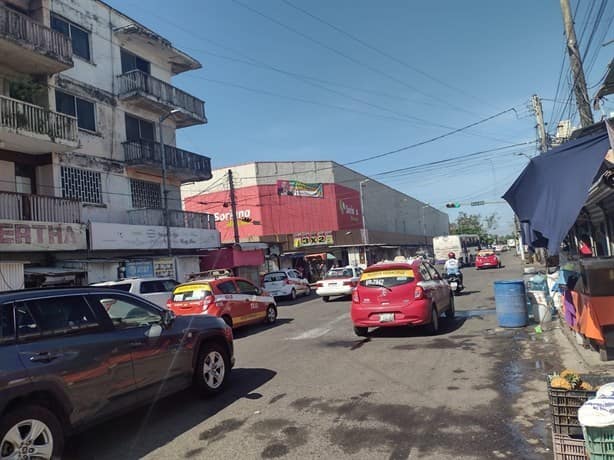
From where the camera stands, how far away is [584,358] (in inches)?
279

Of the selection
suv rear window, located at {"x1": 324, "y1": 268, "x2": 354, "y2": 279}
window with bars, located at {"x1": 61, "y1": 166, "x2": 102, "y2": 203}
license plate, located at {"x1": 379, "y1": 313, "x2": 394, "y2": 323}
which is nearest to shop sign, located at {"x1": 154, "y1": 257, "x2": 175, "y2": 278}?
window with bars, located at {"x1": 61, "y1": 166, "x2": 102, "y2": 203}

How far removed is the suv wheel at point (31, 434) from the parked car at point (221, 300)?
24.7 ft

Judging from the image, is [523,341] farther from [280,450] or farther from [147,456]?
[147,456]

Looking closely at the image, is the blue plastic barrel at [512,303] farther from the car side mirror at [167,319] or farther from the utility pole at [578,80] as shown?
the car side mirror at [167,319]

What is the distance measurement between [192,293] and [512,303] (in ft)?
25.7

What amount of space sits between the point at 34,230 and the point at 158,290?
4999mm

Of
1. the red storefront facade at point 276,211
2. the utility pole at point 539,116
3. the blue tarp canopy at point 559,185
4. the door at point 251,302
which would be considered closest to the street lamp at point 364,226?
the red storefront facade at point 276,211

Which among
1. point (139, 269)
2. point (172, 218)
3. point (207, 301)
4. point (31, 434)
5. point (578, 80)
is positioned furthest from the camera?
point (172, 218)

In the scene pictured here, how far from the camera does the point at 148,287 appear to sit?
48.7ft

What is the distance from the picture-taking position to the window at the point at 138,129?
23406mm

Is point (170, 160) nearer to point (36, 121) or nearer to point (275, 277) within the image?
point (275, 277)

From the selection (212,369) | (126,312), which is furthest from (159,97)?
(126,312)

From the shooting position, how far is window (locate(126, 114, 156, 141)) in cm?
2341

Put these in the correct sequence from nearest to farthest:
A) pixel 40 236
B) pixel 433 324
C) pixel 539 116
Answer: pixel 433 324
pixel 40 236
pixel 539 116
